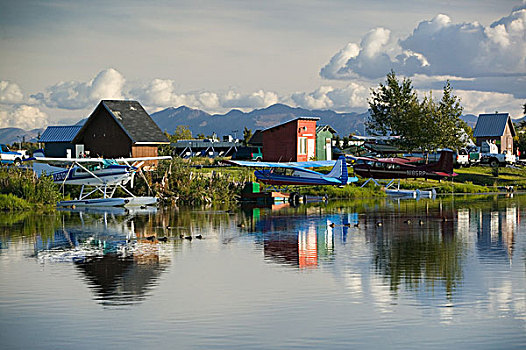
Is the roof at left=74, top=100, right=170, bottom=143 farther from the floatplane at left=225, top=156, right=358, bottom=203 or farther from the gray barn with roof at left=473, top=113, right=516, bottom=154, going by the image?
the gray barn with roof at left=473, top=113, right=516, bottom=154

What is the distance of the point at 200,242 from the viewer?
79.7ft

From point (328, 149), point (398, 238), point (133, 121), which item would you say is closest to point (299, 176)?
point (133, 121)

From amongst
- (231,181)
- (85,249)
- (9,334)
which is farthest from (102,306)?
(231,181)

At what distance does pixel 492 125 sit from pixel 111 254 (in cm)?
8270

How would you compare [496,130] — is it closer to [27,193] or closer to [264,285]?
[27,193]

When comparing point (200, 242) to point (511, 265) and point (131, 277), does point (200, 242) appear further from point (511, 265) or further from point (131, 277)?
point (511, 265)

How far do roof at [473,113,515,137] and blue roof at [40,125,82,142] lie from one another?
54.5 meters

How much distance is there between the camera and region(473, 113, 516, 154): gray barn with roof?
306 feet

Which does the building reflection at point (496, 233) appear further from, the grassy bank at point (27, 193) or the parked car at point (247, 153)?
the parked car at point (247, 153)

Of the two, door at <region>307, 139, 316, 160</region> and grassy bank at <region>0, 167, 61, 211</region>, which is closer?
grassy bank at <region>0, 167, 61, 211</region>

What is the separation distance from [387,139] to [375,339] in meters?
69.7

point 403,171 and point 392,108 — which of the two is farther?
point 392,108

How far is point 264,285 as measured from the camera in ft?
55.4

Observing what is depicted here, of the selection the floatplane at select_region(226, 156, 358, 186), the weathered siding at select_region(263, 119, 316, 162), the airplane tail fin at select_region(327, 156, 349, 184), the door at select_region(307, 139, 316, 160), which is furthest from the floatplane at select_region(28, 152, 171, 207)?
the door at select_region(307, 139, 316, 160)
